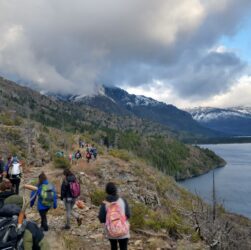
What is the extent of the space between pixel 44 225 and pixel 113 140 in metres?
155

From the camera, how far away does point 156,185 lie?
3844 cm

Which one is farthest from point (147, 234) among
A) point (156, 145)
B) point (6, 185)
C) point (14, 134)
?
point (156, 145)

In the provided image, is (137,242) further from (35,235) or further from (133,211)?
(35,235)

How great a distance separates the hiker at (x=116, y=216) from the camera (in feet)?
27.4

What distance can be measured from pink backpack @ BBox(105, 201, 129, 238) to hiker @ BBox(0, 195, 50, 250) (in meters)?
2.38

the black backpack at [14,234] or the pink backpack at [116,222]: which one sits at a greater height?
the black backpack at [14,234]

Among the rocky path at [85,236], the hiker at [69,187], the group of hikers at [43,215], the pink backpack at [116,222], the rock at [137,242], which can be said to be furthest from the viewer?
the rock at [137,242]

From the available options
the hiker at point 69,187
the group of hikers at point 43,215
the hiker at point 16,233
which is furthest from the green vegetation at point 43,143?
the hiker at point 16,233

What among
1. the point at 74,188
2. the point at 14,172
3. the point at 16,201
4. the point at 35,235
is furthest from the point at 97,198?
the point at 35,235

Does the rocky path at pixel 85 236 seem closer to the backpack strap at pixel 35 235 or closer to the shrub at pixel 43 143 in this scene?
the backpack strap at pixel 35 235

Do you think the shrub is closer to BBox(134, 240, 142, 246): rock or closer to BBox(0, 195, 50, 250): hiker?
BBox(134, 240, 142, 246): rock

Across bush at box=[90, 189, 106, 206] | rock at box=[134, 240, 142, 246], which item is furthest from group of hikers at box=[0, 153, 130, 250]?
bush at box=[90, 189, 106, 206]

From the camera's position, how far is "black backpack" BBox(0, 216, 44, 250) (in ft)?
18.9

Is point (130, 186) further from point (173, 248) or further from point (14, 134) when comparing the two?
point (173, 248)
